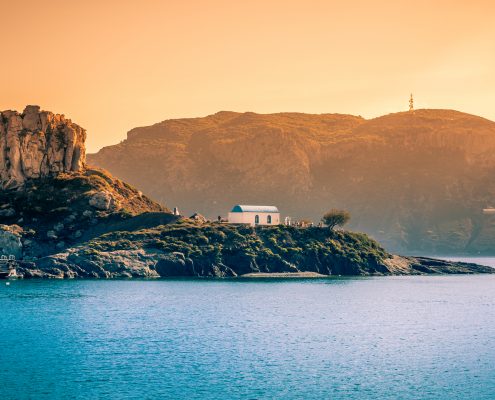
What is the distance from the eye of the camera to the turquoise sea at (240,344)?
69.8m

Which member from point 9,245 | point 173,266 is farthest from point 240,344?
point 9,245

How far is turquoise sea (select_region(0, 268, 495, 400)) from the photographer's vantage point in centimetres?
6975

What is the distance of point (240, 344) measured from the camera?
9206cm

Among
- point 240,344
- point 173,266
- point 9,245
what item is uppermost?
point 9,245

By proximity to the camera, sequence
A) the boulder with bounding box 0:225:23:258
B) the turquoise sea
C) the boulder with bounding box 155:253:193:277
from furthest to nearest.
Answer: the boulder with bounding box 0:225:23:258 → the boulder with bounding box 155:253:193:277 → the turquoise sea

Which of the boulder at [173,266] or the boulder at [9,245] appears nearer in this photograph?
the boulder at [173,266]

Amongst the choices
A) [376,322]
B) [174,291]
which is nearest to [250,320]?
[376,322]

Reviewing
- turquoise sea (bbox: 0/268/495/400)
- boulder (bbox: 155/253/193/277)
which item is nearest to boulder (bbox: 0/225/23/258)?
boulder (bbox: 155/253/193/277)

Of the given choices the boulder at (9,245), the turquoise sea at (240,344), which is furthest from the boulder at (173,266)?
the turquoise sea at (240,344)

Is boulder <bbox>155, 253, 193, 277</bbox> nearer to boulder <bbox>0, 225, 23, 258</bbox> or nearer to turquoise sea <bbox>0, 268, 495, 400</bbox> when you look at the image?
boulder <bbox>0, 225, 23, 258</bbox>

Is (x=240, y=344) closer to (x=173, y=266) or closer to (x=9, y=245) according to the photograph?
(x=173, y=266)

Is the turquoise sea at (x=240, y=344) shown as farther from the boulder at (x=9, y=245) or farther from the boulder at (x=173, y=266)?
the boulder at (x=9, y=245)

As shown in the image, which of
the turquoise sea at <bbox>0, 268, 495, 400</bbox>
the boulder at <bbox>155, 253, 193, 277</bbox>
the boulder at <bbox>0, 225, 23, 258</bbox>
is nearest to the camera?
the turquoise sea at <bbox>0, 268, 495, 400</bbox>

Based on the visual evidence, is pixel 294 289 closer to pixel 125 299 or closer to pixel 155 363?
pixel 125 299
